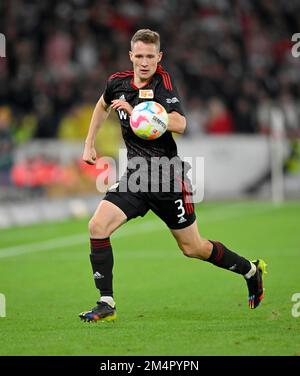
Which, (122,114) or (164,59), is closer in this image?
(122,114)

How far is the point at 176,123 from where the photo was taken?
823cm

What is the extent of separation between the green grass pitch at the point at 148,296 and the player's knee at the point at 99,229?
0.77 meters

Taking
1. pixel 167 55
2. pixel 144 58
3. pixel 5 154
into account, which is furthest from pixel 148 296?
pixel 167 55

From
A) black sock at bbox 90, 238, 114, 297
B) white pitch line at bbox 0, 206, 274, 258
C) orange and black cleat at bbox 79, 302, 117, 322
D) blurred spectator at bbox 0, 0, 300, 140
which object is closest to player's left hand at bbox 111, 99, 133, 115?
black sock at bbox 90, 238, 114, 297

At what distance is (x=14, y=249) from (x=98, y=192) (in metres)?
7.48

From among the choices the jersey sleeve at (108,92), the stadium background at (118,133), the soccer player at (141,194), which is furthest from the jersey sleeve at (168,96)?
the stadium background at (118,133)

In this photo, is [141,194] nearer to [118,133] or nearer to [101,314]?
[101,314]

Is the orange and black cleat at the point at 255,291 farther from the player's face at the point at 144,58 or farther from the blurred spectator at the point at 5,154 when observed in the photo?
the blurred spectator at the point at 5,154

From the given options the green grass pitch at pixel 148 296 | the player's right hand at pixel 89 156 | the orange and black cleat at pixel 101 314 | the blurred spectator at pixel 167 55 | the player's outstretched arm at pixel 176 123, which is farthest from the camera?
the blurred spectator at pixel 167 55

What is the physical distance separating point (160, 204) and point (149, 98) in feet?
3.09

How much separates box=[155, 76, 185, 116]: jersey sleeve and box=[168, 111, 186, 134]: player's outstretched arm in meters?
0.10

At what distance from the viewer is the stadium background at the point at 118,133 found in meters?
13.5
